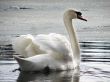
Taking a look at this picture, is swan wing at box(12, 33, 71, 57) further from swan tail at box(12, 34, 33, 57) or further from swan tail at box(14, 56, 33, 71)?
swan tail at box(14, 56, 33, 71)

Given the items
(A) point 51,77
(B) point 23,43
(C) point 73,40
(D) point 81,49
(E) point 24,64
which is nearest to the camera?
(A) point 51,77

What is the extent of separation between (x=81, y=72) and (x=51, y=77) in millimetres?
987

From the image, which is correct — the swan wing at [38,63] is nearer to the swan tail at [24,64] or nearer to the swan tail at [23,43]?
the swan tail at [24,64]

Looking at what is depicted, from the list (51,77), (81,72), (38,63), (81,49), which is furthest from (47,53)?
(81,49)

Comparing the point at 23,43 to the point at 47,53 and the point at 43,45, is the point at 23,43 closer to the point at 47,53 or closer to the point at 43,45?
the point at 43,45

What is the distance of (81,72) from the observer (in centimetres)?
1141

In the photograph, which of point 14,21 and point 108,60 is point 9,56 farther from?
point 14,21

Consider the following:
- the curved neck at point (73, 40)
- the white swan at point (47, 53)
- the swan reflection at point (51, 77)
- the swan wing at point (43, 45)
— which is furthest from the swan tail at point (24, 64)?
the curved neck at point (73, 40)

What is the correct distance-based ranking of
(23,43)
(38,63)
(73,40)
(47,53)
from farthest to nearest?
(73,40)
(23,43)
(47,53)
(38,63)

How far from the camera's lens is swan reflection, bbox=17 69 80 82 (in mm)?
10281

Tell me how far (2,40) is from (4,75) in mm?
6140

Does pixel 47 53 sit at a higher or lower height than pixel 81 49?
higher

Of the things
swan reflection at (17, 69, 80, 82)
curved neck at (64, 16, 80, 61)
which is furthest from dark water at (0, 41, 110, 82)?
curved neck at (64, 16, 80, 61)

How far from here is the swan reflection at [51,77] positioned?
10.3 meters
